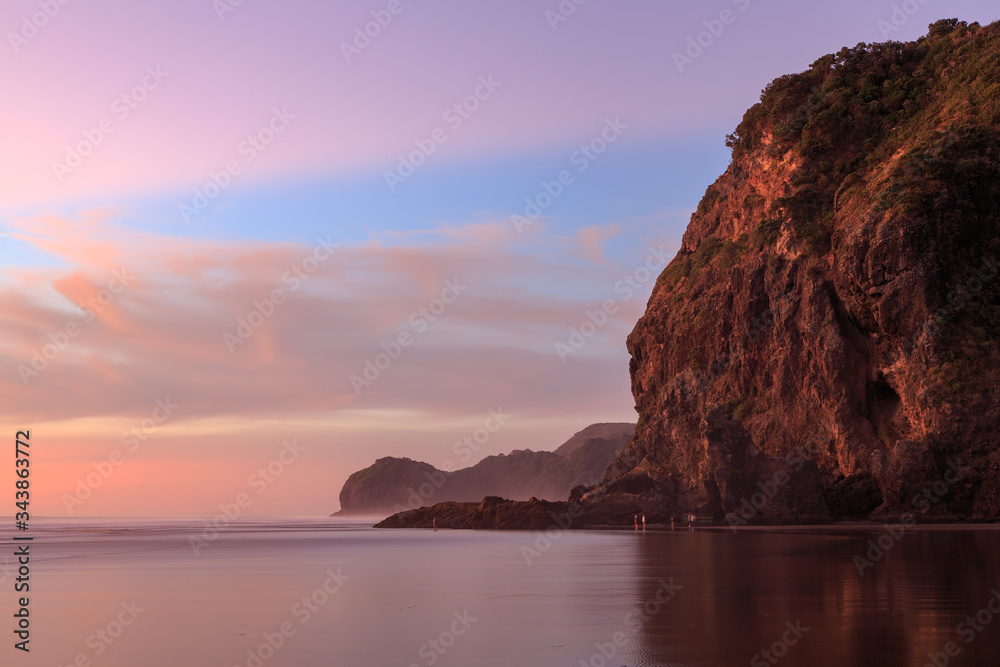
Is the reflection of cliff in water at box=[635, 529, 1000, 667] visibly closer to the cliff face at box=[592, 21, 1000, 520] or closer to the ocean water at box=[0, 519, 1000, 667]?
the ocean water at box=[0, 519, 1000, 667]

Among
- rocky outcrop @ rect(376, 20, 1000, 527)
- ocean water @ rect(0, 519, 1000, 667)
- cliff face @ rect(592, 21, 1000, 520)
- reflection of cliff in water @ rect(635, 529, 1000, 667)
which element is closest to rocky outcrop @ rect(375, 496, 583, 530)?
rocky outcrop @ rect(376, 20, 1000, 527)

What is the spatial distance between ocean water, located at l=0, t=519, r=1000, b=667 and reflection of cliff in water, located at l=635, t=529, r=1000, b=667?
5 cm

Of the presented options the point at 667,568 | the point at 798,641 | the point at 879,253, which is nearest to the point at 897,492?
the point at 879,253

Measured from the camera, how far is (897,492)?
192ft

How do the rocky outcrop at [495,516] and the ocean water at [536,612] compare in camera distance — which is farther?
the rocky outcrop at [495,516]

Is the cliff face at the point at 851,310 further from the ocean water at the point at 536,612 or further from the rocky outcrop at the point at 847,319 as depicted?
the ocean water at the point at 536,612

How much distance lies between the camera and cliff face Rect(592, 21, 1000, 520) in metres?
59.5

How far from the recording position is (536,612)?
17.5 m

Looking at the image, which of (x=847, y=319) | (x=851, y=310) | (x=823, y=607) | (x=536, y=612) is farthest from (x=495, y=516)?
(x=823, y=607)

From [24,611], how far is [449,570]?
44.1 ft

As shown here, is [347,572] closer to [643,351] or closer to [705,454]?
[705,454]

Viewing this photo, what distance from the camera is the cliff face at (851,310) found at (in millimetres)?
59531

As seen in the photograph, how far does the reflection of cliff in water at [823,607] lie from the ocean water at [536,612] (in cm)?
5

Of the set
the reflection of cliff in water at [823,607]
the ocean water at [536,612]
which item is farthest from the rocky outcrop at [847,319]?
the reflection of cliff in water at [823,607]
